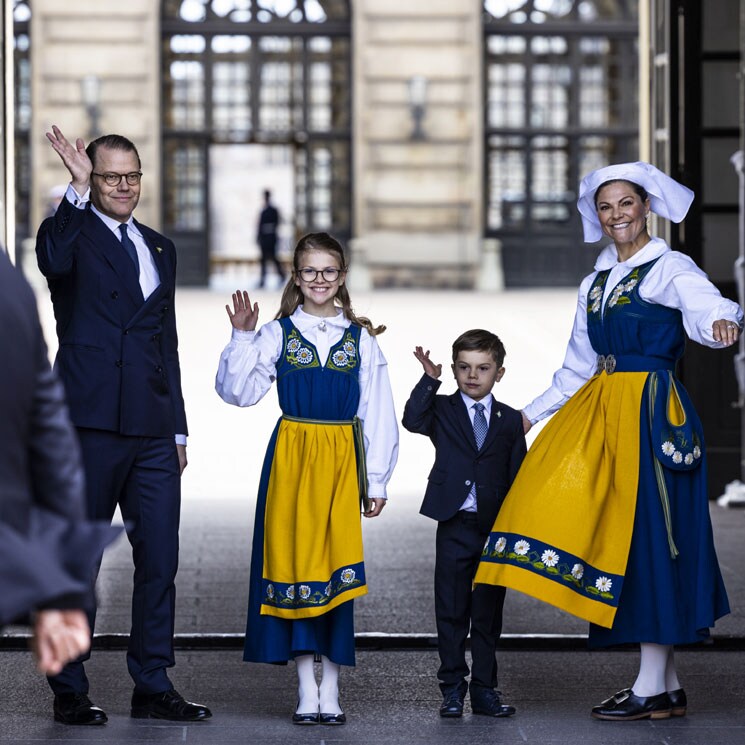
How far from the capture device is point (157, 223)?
25031 mm

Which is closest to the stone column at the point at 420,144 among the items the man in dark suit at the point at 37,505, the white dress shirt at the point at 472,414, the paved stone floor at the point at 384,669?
the paved stone floor at the point at 384,669

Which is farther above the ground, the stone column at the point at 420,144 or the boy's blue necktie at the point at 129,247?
the stone column at the point at 420,144

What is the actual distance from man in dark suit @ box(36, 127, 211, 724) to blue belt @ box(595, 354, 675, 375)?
1.23m

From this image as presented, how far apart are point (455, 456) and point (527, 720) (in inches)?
30.0

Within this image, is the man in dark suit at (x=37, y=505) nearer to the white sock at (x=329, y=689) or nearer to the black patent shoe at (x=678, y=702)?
the white sock at (x=329, y=689)

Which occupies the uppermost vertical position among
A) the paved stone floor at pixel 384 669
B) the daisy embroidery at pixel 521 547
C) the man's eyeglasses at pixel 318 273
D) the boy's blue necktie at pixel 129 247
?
the boy's blue necktie at pixel 129 247

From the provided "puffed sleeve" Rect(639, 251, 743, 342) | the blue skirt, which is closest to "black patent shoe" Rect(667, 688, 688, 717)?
the blue skirt

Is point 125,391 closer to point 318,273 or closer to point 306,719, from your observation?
point 318,273

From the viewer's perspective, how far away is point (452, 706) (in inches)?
189

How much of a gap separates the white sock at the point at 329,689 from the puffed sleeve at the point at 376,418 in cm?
49

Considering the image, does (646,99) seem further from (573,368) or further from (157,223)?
(157,223)

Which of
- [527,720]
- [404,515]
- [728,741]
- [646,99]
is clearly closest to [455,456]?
[527,720]

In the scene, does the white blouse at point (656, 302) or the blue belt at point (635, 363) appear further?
the blue belt at point (635, 363)

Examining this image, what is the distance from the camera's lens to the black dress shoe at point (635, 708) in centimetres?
478
